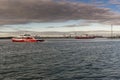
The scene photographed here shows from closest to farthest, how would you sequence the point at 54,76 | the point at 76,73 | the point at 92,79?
the point at 92,79, the point at 54,76, the point at 76,73

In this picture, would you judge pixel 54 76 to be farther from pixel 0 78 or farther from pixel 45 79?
pixel 0 78

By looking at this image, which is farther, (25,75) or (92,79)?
(25,75)

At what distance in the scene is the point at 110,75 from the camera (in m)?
32.1

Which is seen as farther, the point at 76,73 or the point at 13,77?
the point at 76,73

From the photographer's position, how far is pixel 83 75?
3219cm

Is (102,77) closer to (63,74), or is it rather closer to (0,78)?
(63,74)

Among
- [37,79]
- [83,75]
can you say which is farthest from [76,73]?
[37,79]

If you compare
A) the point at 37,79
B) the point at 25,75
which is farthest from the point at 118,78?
the point at 25,75

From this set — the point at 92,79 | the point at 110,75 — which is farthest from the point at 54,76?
the point at 110,75

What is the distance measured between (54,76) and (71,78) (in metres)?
2.35

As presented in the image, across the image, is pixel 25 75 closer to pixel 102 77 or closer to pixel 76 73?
pixel 76 73

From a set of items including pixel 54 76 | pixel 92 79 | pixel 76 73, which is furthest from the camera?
pixel 76 73

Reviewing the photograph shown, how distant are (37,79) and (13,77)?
125 inches

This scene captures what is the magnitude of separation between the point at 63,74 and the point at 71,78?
2906mm
